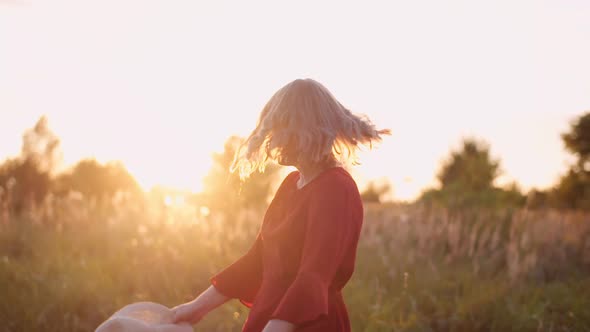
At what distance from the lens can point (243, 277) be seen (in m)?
2.66

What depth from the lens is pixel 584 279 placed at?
7.12m

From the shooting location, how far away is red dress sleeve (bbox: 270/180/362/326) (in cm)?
196

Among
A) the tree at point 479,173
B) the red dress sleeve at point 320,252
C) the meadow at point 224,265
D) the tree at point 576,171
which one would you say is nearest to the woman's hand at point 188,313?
the red dress sleeve at point 320,252

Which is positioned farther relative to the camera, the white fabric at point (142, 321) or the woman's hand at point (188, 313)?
the woman's hand at point (188, 313)

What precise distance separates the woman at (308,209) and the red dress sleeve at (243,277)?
272 millimetres

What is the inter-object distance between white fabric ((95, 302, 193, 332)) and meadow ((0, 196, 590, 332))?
230 centimetres

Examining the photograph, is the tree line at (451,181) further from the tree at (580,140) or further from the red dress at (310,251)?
the red dress at (310,251)

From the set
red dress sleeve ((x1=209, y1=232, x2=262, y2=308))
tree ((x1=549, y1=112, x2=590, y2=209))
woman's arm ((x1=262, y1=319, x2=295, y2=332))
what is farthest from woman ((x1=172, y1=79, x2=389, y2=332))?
tree ((x1=549, y1=112, x2=590, y2=209))

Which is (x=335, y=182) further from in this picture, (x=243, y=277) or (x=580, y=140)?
(x=580, y=140)

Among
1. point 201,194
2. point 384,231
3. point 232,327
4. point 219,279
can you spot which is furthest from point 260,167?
point 201,194

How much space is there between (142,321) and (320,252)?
2.56 feet

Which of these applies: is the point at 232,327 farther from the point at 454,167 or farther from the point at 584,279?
the point at 454,167

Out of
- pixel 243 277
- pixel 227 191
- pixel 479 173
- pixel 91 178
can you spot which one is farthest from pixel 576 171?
pixel 91 178

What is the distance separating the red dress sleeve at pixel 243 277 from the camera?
2648 millimetres
